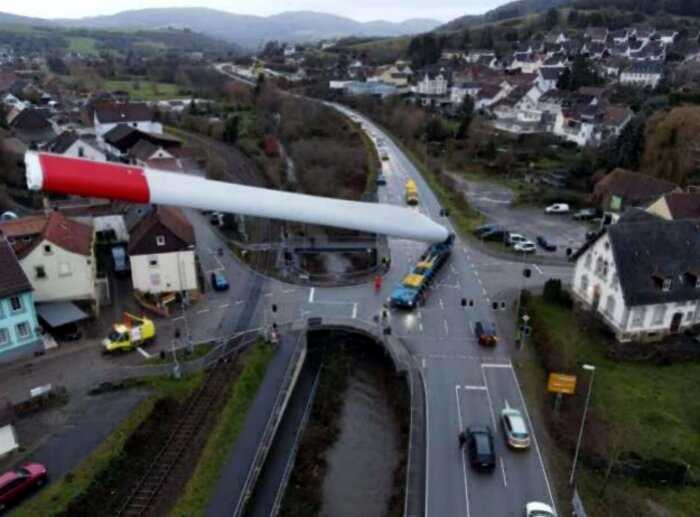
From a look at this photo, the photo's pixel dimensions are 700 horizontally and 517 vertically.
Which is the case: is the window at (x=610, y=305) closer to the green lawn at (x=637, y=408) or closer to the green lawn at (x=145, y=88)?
the green lawn at (x=637, y=408)

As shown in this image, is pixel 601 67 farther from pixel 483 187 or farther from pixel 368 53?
Answer: pixel 368 53

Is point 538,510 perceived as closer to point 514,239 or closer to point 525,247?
point 525,247

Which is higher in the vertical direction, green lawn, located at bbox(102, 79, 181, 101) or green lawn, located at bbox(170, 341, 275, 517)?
green lawn, located at bbox(102, 79, 181, 101)

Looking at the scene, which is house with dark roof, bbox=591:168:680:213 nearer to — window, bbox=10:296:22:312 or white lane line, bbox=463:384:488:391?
white lane line, bbox=463:384:488:391

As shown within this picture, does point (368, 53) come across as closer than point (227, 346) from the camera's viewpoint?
No

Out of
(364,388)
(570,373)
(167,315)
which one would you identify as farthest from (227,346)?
(570,373)

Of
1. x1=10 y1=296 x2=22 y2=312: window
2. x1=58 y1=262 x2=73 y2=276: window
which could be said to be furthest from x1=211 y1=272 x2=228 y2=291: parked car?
x1=10 y1=296 x2=22 y2=312: window
